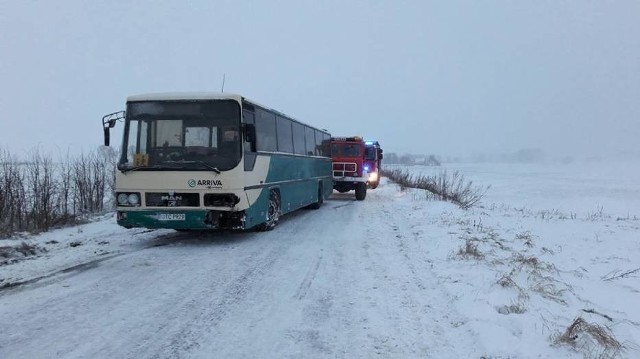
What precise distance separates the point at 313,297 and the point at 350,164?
1539cm

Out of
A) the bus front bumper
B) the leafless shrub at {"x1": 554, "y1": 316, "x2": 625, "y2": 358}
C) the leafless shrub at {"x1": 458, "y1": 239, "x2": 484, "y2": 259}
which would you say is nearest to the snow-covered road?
the bus front bumper

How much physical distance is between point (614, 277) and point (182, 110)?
8.38 m

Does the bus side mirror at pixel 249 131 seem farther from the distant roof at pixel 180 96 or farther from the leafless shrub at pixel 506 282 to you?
the leafless shrub at pixel 506 282

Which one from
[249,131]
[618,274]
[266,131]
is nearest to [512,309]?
[618,274]

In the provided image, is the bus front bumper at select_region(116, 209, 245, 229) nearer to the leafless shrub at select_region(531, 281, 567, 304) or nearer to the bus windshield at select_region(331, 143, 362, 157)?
the leafless shrub at select_region(531, 281, 567, 304)

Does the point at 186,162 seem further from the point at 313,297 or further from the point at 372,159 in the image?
the point at 372,159

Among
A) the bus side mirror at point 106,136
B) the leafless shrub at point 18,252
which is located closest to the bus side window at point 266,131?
the bus side mirror at point 106,136

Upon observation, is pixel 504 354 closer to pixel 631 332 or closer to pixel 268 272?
pixel 631 332

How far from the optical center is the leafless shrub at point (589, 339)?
13.3 ft

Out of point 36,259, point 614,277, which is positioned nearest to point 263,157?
point 36,259

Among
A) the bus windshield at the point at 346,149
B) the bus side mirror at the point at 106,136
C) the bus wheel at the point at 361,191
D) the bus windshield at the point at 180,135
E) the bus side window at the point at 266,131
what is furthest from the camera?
the bus windshield at the point at 346,149

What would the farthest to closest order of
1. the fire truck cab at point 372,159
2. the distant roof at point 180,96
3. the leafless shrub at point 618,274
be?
the fire truck cab at point 372,159 → the distant roof at point 180,96 → the leafless shrub at point 618,274

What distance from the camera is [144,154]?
8.77 metres

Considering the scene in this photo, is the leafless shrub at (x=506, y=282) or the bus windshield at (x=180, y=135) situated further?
the bus windshield at (x=180, y=135)
